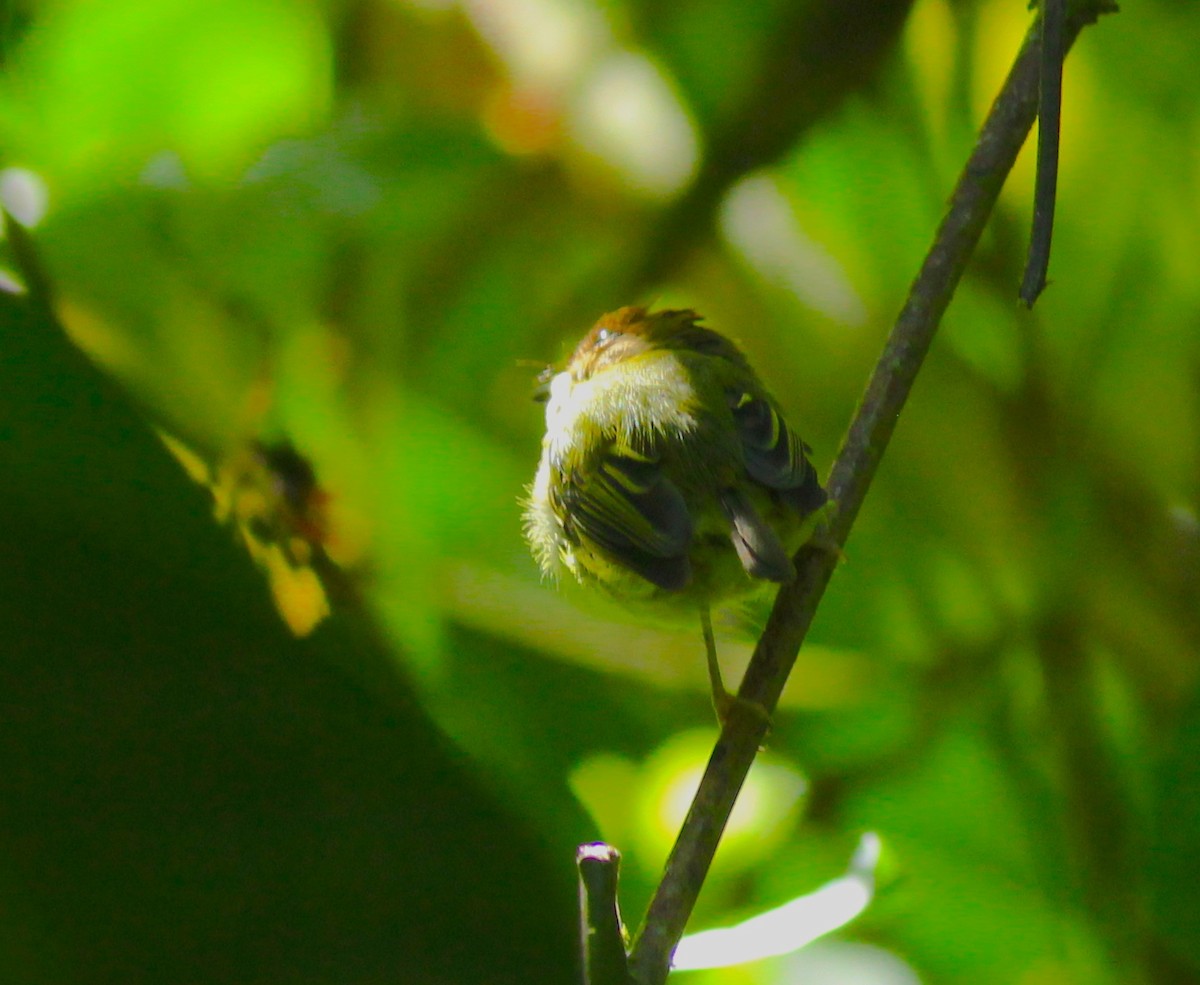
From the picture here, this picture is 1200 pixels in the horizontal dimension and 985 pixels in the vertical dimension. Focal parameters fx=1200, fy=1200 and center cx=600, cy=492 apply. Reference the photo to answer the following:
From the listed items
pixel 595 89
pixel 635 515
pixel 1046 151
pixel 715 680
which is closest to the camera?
pixel 1046 151

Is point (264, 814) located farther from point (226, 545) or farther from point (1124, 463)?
point (1124, 463)

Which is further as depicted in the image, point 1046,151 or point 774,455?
point 774,455

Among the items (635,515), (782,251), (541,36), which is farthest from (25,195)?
(782,251)

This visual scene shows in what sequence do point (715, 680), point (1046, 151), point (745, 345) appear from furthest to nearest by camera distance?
point (745, 345), point (715, 680), point (1046, 151)

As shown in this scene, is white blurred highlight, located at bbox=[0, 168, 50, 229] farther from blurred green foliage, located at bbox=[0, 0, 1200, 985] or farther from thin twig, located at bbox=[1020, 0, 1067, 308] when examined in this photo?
thin twig, located at bbox=[1020, 0, 1067, 308]

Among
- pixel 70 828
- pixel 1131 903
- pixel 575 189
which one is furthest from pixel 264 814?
pixel 575 189

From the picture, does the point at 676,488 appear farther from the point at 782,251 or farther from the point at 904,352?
the point at 782,251
